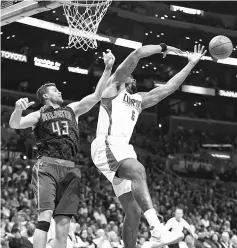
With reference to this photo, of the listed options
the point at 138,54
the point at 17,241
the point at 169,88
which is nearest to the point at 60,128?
the point at 138,54

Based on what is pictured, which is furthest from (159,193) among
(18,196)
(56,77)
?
(56,77)

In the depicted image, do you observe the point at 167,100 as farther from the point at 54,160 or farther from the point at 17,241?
the point at 54,160

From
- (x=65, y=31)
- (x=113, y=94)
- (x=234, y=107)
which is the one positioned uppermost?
(x=65, y=31)

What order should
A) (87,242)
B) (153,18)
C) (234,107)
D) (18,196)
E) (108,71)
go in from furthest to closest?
(234,107) < (153,18) < (18,196) < (87,242) < (108,71)

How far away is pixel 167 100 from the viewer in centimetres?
3164

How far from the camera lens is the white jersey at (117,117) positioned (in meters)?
6.67

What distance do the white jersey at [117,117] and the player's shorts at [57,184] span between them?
2.08ft

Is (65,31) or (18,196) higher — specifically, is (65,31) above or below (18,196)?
above

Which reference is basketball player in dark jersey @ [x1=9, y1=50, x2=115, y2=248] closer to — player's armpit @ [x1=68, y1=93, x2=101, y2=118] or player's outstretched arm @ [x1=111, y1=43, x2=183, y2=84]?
player's armpit @ [x1=68, y1=93, x2=101, y2=118]

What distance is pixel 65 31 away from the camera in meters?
24.8

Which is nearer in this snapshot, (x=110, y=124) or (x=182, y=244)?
(x=110, y=124)

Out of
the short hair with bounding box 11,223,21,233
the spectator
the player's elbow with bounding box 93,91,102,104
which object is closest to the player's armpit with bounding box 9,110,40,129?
the player's elbow with bounding box 93,91,102,104

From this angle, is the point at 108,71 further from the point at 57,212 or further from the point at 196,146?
the point at 196,146

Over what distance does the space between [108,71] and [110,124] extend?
0.68m
